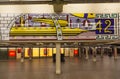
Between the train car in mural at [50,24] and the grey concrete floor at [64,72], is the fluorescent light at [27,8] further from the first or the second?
the grey concrete floor at [64,72]

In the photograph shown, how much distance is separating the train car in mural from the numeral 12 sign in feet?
1.09

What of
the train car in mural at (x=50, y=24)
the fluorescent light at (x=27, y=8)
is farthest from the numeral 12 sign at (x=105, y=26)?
the fluorescent light at (x=27, y=8)

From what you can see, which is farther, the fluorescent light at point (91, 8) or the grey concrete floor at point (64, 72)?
the fluorescent light at point (91, 8)

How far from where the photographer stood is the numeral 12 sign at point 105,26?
16.4 metres

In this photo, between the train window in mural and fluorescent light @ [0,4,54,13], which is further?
fluorescent light @ [0,4,54,13]

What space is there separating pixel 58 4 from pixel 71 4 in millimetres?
1653

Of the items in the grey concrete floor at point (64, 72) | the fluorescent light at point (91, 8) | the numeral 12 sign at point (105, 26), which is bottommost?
the grey concrete floor at point (64, 72)

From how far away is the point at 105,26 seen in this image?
54.0ft

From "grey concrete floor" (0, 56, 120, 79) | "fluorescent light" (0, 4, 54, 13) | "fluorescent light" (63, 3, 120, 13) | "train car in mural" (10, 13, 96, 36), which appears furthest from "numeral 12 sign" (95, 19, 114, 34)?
"fluorescent light" (0, 4, 54, 13)

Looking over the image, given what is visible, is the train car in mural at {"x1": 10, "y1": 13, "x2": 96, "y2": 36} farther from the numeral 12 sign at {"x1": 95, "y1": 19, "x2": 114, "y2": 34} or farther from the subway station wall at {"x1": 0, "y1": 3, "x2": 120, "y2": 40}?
the numeral 12 sign at {"x1": 95, "y1": 19, "x2": 114, "y2": 34}

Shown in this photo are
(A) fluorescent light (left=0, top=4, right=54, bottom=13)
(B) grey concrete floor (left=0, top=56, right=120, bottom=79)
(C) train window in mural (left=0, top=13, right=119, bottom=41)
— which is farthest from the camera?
(A) fluorescent light (left=0, top=4, right=54, bottom=13)

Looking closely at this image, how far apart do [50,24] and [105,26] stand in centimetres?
365

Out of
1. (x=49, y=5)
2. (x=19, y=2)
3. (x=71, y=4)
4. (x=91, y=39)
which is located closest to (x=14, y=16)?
(x=19, y=2)

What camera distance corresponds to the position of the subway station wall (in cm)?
1594
